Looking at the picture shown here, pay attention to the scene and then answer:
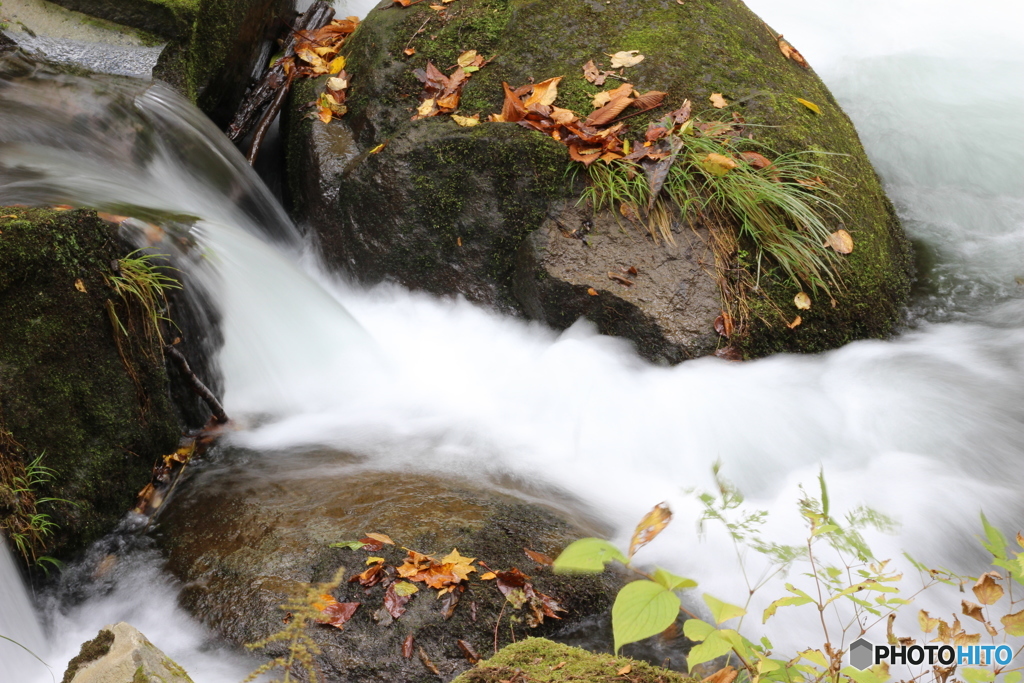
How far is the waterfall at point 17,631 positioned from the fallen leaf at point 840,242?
4093mm

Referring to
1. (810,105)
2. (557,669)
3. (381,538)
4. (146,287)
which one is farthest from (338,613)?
(810,105)

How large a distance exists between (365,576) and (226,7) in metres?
4.69

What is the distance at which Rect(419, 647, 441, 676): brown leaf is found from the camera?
229 centimetres

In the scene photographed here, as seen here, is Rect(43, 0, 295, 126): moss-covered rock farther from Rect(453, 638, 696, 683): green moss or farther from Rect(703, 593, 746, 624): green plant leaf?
Rect(703, 593, 746, 624): green plant leaf

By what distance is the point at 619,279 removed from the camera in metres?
4.00

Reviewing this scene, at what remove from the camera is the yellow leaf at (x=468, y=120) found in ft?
14.8

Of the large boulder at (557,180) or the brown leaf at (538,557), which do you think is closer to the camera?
the brown leaf at (538,557)

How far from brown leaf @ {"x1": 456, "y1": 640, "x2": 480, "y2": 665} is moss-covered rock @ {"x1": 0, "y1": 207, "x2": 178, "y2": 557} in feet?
5.30

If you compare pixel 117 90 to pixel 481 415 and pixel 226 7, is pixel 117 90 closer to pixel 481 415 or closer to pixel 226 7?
pixel 226 7

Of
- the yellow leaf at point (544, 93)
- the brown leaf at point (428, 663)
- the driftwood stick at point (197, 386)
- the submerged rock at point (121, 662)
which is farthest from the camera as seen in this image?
the yellow leaf at point (544, 93)

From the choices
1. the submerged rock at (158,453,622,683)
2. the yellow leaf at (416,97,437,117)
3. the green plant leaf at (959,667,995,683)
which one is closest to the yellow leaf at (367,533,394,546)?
the submerged rock at (158,453,622,683)

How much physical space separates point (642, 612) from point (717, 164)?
10.8 ft

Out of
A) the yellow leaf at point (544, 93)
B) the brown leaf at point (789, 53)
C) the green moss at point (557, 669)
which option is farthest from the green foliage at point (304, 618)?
the brown leaf at point (789, 53)

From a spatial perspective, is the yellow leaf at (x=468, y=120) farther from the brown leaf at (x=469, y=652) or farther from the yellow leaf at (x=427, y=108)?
the brown leaf at (x=469, y=652)
